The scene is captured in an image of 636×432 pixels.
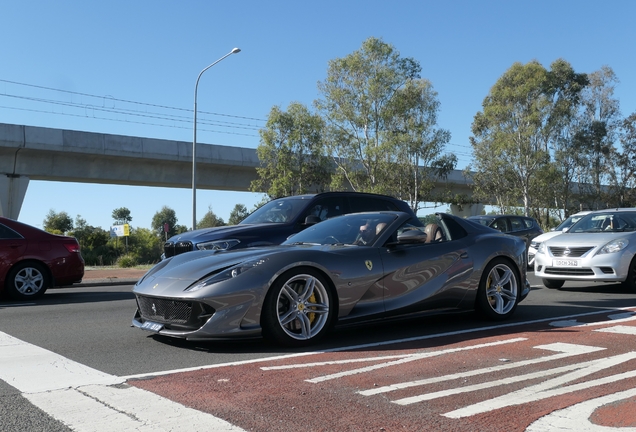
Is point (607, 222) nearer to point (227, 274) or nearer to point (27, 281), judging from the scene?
point (227, 274)

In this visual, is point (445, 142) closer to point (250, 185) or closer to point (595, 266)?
point (250, 185)

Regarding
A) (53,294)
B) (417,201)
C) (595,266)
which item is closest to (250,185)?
(417,201)

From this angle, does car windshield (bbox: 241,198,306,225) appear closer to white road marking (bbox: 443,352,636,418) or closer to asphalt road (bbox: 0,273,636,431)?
asphalt road (bbox: 0,273,636,431)

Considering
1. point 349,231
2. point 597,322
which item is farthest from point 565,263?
point 349,231

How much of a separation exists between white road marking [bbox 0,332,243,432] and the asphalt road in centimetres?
11

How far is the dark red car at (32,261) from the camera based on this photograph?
10.8 m

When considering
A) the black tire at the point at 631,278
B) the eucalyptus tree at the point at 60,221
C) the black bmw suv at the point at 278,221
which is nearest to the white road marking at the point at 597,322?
the black tire at the point at 631,278

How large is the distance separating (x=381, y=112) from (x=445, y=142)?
5.48 metres

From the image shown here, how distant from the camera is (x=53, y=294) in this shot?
1256cm

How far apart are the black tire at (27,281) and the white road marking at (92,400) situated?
19.0ft

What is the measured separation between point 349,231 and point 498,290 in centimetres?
197

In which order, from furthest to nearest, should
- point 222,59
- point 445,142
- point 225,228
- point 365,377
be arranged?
point 445,142 < point 222,59 < point 225,228 < point 365,377

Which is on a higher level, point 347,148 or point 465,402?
point 347,148

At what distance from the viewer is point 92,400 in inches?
159
